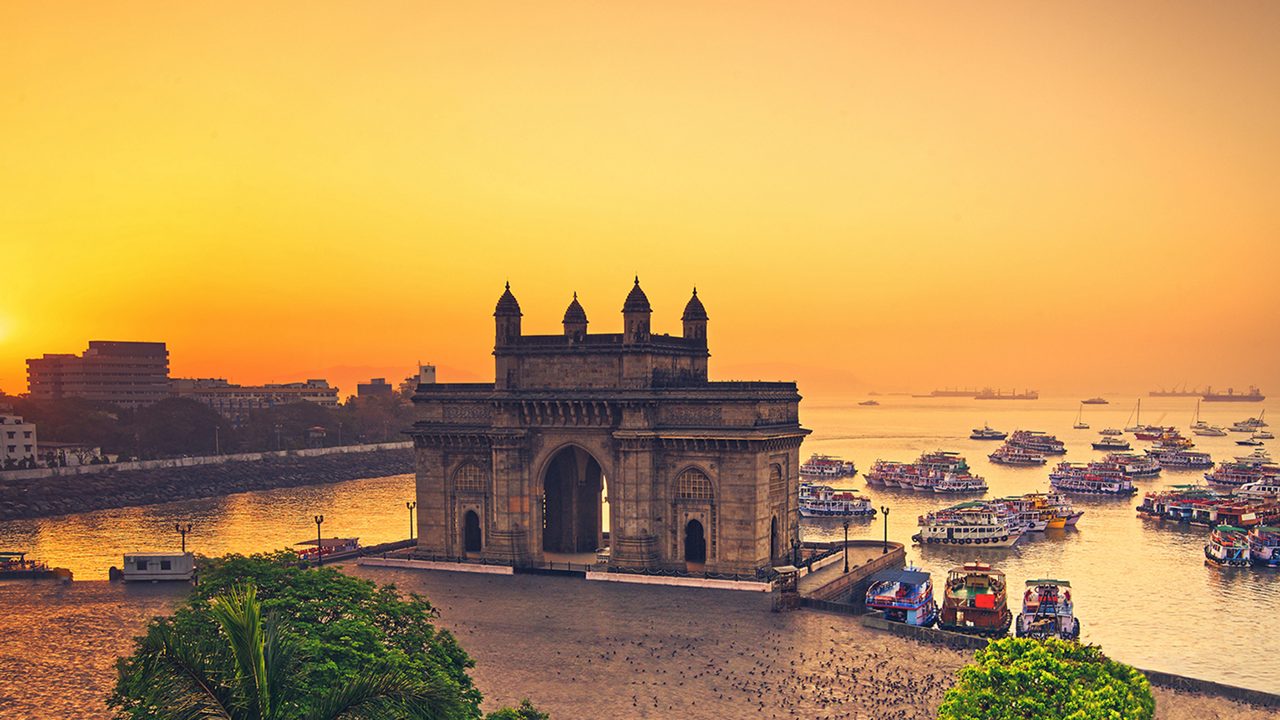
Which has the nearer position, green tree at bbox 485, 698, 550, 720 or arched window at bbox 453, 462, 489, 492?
green tree at bbox 485, 698, 550, 720

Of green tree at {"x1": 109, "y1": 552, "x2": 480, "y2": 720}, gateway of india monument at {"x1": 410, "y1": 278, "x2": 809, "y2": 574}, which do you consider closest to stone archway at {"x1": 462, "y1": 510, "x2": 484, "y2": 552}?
gateway of india monument at {"x1": 410, "y1": 278, "x2": 809, "y2": 574}

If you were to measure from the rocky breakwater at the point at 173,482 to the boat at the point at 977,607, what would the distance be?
103 metres

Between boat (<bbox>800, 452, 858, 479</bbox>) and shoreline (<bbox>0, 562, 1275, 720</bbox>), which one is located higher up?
shoreline (<bbox>0, 562, 1275, 720</bbox>)

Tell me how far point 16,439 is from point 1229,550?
15115 centimetres

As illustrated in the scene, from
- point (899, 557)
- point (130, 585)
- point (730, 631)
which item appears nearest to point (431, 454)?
point (130, 585)

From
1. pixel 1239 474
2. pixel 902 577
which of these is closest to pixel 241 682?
pixel 902 577

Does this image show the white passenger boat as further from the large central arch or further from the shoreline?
the large central arch

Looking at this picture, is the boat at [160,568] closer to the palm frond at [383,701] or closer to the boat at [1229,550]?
the palm frond at [383,701]

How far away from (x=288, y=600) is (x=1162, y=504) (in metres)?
107

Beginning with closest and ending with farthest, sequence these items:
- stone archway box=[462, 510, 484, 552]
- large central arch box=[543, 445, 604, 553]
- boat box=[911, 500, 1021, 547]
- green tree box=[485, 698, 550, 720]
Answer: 1. green tree box=[485, 698, 550, 720]
2. stone archway box=[462, 510, 484, 552]
3. large central arch box=[543, 445, 604, 553]
4. boat box=[911, 500, 1021, 547]

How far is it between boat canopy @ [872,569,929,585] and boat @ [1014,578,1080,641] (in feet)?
18.9

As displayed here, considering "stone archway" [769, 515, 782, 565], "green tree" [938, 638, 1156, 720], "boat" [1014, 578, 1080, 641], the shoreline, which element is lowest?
"boat" [1014, 578, 1080, 641]

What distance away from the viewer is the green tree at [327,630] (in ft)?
74.7

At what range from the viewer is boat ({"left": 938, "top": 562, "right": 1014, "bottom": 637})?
56.4m
